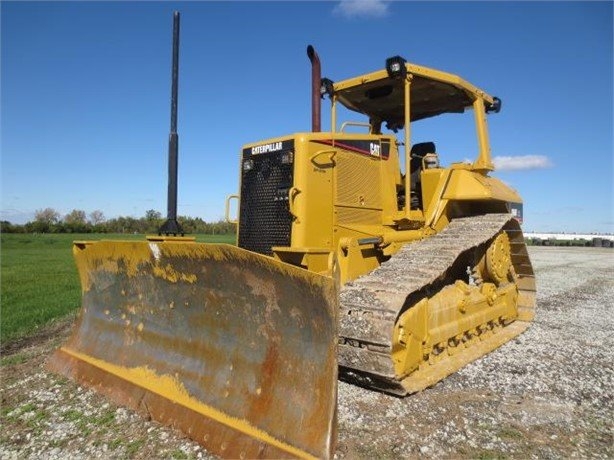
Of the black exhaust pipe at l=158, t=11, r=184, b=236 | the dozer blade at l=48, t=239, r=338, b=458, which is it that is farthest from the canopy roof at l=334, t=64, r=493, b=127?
the dozer blade at l=48, t=239, r=338, b=458

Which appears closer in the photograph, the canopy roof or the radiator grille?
the radiator grille

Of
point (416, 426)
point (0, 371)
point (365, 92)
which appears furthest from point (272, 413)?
point (365, 92)

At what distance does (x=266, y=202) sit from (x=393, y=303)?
6.78 feet

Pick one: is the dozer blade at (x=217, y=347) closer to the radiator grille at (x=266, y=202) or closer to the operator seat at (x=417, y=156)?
the radiator grille at (x=266, y=202)

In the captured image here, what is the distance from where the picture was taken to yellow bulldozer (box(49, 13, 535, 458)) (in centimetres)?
325

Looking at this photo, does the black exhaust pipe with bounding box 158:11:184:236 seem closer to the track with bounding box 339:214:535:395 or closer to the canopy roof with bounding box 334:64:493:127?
the track with bounding box 339:214:535:395

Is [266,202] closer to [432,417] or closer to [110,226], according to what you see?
[432,417]

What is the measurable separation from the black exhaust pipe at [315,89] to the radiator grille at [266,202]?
0.61 metres

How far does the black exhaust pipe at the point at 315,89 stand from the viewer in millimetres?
5414

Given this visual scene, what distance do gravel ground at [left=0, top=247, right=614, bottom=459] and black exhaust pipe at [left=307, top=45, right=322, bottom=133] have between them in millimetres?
2818

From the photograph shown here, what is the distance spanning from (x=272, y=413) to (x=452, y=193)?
378cm

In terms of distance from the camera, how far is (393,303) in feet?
12.4

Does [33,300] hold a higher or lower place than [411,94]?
lower

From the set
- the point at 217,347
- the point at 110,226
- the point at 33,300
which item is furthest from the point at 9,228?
the point at 217,347
